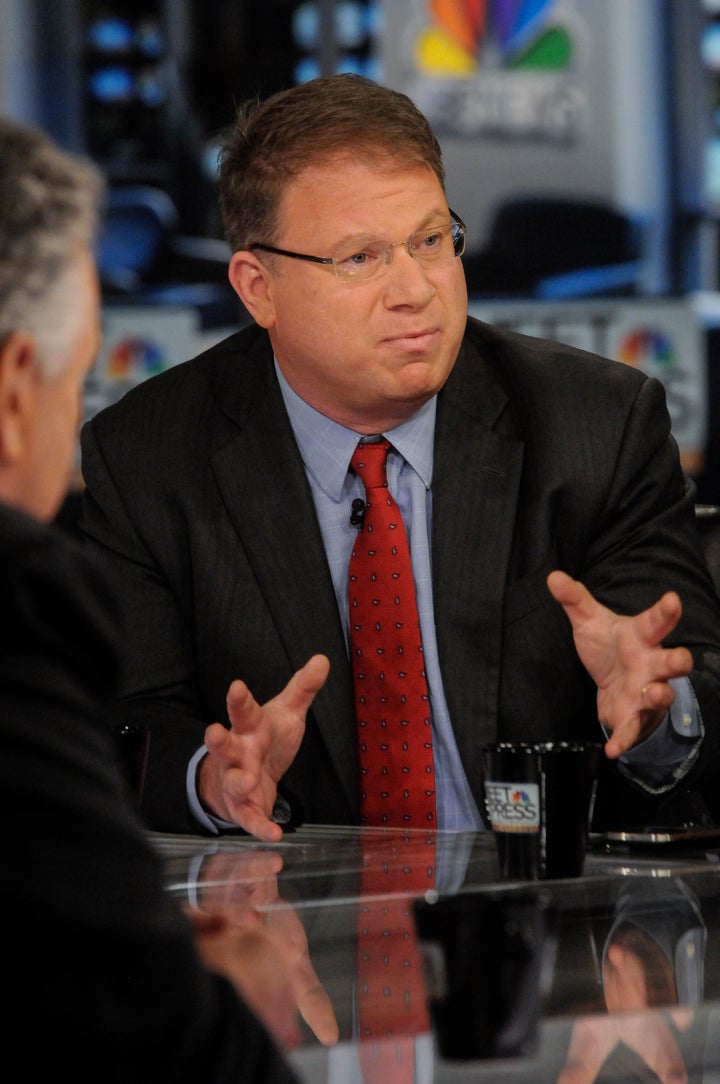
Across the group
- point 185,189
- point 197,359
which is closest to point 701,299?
point 185,189

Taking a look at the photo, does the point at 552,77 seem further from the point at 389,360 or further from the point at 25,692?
the point at 25,692

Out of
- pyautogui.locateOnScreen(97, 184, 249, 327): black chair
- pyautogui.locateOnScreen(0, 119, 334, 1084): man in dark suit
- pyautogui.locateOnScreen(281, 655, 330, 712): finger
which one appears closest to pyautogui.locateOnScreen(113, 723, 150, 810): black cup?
pyautogui.locateOnScreen(281, 655, 330, 712): finger

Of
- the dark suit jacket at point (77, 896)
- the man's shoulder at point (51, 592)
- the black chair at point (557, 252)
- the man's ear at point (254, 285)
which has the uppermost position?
the man's shoulder at point (51, 592)

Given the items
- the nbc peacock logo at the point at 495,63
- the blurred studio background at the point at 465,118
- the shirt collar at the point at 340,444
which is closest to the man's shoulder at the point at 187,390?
the shirt collar at the point at 340,444

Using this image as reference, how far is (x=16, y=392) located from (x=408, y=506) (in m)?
1.18

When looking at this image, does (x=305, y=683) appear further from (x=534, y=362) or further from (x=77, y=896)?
(x=77, y=896)

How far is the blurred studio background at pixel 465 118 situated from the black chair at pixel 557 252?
0.01m

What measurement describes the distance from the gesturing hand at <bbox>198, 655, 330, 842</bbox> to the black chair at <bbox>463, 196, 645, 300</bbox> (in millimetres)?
4139

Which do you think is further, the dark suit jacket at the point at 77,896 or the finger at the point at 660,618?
the finger at the point at 660,618

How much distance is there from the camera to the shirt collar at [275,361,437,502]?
1.98 metres

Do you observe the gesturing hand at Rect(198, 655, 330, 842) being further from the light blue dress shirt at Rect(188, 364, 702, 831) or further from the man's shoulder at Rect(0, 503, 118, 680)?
the man's shoulder at Rect(0, 503, 118, 680)

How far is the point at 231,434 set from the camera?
2.06m

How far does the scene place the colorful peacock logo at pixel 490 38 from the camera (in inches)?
212

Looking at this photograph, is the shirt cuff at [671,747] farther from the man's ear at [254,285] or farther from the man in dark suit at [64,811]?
the man in dark suit at [64,811]
